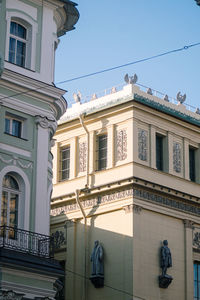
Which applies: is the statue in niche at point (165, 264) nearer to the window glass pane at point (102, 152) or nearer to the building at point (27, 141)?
the window glass pane at point (102, 152)

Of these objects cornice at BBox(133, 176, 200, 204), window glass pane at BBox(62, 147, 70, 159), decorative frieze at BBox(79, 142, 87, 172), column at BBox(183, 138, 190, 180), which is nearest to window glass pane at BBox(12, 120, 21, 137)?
cornice at BBox(133, 176, 200, 204)

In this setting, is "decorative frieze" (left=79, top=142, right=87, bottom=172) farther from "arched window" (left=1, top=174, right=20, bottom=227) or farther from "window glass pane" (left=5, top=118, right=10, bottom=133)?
"arched window" (left=1, top=174, right=20, bottom=227)

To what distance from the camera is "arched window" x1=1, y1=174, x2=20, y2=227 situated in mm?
29203

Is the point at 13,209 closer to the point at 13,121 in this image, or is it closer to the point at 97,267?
the point at 13,121

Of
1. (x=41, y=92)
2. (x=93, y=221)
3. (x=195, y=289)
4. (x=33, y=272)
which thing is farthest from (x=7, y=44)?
(x=195, y=289)

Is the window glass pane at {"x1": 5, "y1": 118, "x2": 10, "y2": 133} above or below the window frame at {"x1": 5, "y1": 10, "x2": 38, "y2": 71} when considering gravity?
below

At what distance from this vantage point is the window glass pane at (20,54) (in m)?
31.5

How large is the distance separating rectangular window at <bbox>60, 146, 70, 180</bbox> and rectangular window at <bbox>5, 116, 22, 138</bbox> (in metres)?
10.8

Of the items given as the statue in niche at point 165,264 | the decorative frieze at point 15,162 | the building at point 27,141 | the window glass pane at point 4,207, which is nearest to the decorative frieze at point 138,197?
the statue in niche at point 165,264

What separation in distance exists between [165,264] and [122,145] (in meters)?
5.89

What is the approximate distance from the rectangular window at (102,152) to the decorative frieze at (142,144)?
77.1 inches

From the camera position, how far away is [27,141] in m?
30.6

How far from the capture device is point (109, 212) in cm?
3841

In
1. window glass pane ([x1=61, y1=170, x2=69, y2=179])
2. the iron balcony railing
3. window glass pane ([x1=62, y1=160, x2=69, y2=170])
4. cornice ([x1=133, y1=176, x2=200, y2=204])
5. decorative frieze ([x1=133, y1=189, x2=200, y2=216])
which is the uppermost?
window glass pane ([x1=62, y1=160, x2=69, y2=170])
